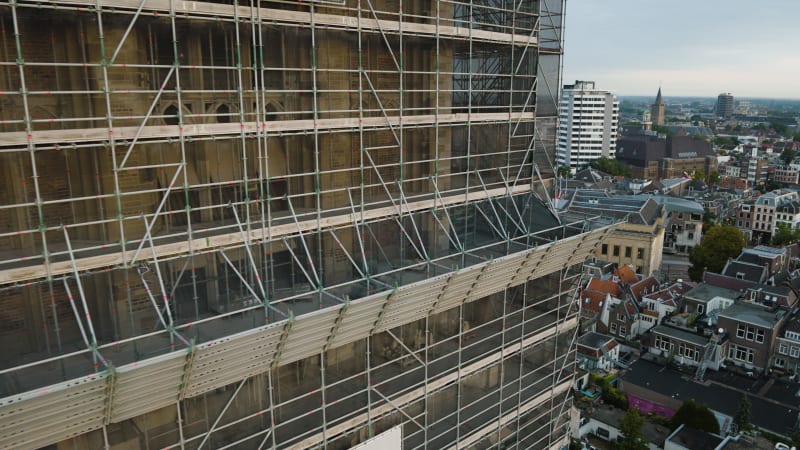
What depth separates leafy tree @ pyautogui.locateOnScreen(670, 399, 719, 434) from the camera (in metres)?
31.2

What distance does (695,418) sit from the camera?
31.5 meters

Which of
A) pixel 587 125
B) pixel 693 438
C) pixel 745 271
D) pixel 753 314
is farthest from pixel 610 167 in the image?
pixel 693 438

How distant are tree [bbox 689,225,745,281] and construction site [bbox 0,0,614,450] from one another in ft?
151

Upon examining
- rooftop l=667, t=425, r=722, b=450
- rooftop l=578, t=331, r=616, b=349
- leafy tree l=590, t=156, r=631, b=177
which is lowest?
rooftop l=667, t=425, r=722, b=450

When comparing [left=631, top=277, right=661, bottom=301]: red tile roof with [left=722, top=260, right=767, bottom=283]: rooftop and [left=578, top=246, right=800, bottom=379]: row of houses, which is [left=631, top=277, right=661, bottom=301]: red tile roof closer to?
[left=578, top=246, right=800, bottom=379]: row of houses

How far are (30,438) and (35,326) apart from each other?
261cm

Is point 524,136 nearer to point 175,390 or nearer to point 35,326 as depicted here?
point 175,390

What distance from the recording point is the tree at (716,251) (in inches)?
2323

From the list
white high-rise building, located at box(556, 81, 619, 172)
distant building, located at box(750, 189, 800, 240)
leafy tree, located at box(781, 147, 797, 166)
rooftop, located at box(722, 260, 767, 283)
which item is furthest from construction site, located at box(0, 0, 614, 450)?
leafy tree, located at box(781, 147, 797, 166)

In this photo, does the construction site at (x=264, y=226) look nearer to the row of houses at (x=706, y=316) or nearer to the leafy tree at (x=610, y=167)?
the row of houses at (x=706, y=316)

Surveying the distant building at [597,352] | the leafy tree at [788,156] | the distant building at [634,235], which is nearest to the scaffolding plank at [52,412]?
the distant building at [597,352]

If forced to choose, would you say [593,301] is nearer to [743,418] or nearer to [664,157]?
[743,418]

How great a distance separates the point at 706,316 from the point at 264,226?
4413 centimetres

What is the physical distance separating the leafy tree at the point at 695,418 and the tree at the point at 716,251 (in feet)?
99.2
